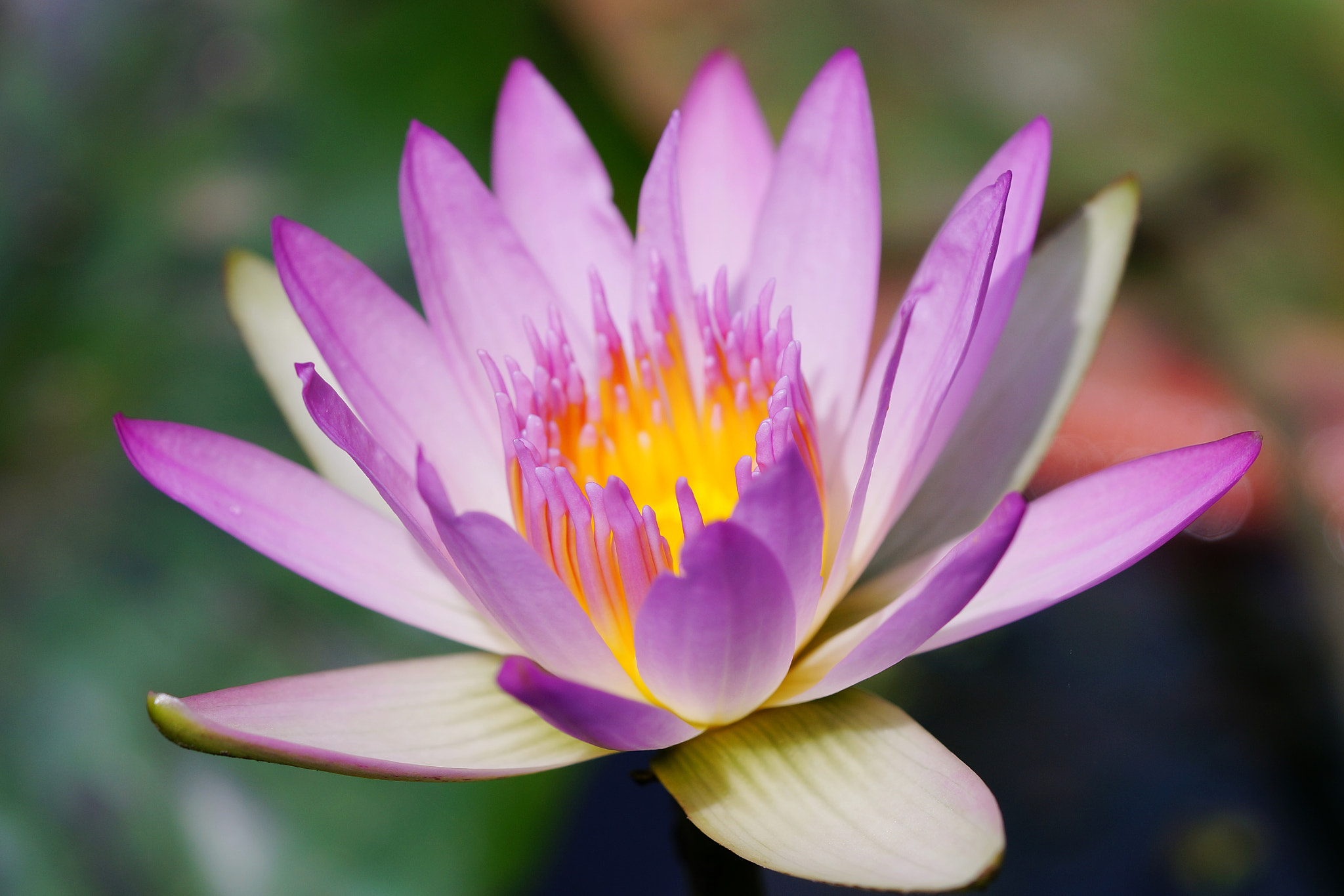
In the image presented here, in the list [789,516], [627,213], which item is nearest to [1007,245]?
[789,516]

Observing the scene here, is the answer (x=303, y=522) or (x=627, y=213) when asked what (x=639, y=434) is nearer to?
(x=303, y=522)

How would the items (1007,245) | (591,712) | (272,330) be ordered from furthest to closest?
(272,330) < (1007,245) < (591,712)

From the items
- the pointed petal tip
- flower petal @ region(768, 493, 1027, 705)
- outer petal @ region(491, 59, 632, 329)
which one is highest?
outer petal @ region(491, 59, 632, 329)

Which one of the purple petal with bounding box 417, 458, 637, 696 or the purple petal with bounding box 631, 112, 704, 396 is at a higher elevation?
the purple petal with bounding box 631, 112, 704, 396

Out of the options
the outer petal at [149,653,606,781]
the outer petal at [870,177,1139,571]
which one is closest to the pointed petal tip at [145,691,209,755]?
the outer petal at [149,653,606,781]

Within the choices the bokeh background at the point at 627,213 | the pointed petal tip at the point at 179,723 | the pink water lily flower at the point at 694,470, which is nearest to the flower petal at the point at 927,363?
the pink water lily flower at the point at 694,470

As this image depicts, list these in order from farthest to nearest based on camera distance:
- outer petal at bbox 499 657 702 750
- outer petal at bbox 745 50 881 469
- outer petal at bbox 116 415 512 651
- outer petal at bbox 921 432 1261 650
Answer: outer petal at bbox 745 50 881 469 → outer petal at bbox 116 415 512 651 → outer petal at bbox 921 432 1261 650 → outer petal at bbox 499 657 702 750

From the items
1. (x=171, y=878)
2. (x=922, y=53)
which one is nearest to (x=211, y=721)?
(x=171, y=878)

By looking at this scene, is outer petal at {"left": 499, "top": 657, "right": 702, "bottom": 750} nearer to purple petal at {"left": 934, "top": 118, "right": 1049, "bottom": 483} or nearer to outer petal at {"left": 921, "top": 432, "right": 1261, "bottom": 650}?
outer petal at {"left": 921, "top": 432, "right": 1261, "bottom": 650}

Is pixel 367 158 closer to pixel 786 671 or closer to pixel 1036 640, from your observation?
pixel 786 671
